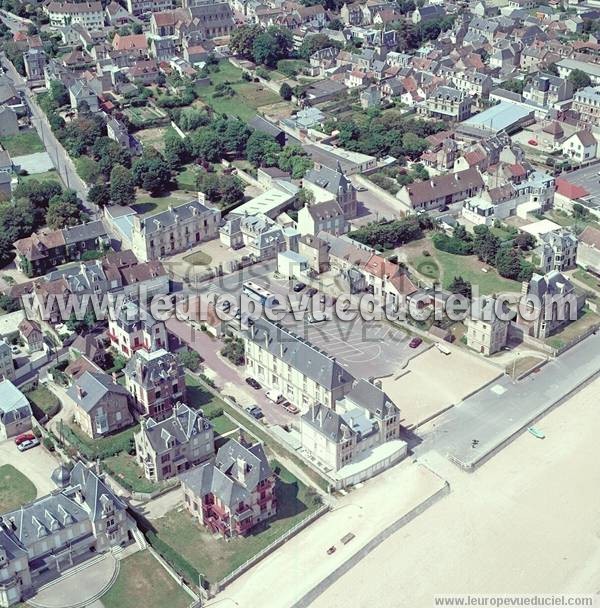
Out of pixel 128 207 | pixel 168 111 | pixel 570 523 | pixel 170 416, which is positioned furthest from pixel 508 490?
pixel 168 111

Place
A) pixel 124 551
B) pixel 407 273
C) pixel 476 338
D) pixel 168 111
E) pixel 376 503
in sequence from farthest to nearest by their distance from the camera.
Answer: pixel 168 111, pixel 407 273, pixel 476 338, pixel 376 503, pixel 124 551

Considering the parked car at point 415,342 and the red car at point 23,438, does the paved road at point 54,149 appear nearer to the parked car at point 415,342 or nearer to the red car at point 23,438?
the red car at point 23,438

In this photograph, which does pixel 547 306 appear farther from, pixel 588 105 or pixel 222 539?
pixel 588 105

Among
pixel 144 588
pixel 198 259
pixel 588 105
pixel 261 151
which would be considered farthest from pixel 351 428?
pixel 588 105

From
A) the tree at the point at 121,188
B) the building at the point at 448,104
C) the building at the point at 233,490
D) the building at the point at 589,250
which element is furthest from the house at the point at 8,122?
the building at the point at 233,490

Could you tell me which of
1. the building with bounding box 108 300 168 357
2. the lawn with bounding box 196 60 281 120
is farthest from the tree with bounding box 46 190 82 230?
the lawn with bounding box 196 60 281 120

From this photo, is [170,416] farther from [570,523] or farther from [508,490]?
[570,523]

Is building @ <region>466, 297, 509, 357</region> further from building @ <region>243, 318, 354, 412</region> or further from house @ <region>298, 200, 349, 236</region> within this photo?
house @ <region>298, 200, 349, 236</region>
